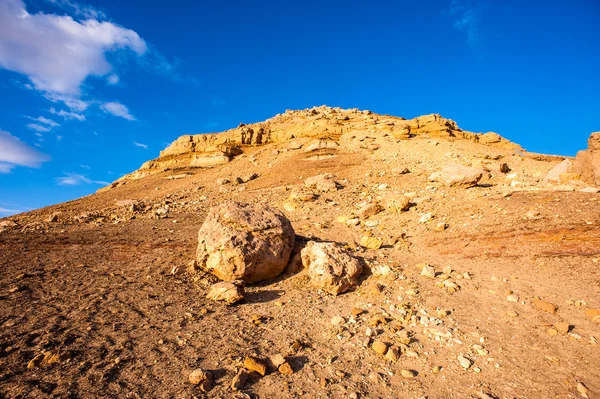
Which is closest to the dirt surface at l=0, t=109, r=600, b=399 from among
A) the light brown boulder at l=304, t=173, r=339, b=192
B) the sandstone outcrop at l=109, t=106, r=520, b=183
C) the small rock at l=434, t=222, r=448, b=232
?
the small rock at l=434, t=222, r=448, b=232

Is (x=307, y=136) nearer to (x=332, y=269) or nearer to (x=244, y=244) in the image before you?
(x=244, y=244)

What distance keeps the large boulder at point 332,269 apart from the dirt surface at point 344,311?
0.22 m

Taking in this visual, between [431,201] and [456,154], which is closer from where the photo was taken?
[431,201]

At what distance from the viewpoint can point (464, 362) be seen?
4.23 meters

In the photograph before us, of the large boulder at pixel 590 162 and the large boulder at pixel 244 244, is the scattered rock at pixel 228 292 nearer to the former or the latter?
the large boulder at pixel 244 244

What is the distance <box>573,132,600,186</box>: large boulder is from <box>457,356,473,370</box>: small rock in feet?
33.1

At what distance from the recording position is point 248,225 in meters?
7.32

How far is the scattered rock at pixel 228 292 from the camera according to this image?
611 centimetres

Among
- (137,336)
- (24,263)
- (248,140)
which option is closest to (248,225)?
(137,336)

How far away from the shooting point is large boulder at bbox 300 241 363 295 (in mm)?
6578

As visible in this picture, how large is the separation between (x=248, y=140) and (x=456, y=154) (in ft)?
59.6

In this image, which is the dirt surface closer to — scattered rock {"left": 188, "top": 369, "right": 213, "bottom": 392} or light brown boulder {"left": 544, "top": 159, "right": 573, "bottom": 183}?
scattered rock {"left": 188, "top": 369, "right": 213, "bottom": 392}

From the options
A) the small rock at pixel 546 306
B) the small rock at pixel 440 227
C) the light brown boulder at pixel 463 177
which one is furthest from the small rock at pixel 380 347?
the light brown boulder at pixel 463 177

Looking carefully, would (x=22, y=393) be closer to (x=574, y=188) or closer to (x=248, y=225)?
(x=248, y=225)
